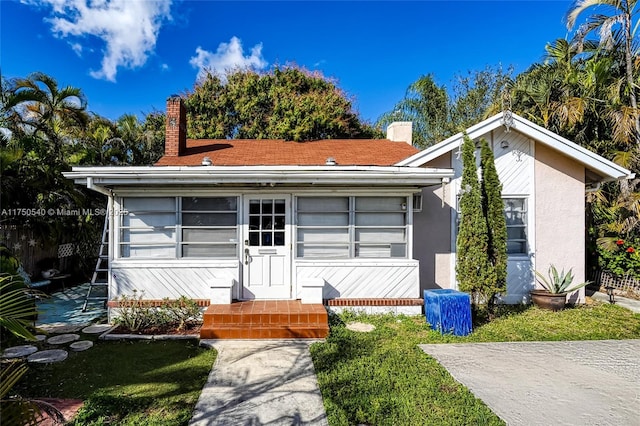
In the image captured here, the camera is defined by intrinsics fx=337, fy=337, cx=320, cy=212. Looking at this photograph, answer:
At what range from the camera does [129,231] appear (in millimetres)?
7113

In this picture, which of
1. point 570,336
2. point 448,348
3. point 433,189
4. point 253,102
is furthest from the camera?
point 253,102

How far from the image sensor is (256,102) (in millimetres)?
20734

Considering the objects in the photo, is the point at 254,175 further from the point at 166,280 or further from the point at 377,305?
the point at 377,305

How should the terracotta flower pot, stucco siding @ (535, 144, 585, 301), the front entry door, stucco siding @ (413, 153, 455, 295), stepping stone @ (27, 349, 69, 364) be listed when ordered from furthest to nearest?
stucco siding @ (535, 144, 585, 301) < stucco siding @ (413, 153, 455, 295) < the terracotta flower pot < the front entry door < stepping stone @ (27, 349, 69, 364)

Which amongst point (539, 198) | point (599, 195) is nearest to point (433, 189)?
point (539, 198)

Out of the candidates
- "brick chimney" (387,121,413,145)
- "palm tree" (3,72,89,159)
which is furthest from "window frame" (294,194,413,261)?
"palm tree" (3,72,89,159)

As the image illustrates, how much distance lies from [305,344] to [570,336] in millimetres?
4848

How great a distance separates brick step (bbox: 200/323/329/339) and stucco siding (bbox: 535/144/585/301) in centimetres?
600

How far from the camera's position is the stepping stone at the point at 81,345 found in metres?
5.44

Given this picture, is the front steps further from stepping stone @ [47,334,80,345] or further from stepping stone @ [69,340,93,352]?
stepping stone @ [47,334,80,345]

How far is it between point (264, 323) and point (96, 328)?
3274 millimetres

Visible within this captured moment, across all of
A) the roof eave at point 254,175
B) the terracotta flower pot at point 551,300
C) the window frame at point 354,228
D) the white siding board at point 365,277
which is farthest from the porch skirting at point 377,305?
the terracotta flower pot at point 551,300

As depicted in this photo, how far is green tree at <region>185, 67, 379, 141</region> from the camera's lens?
2022cm

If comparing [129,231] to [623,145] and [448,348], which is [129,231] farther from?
[623,145]
